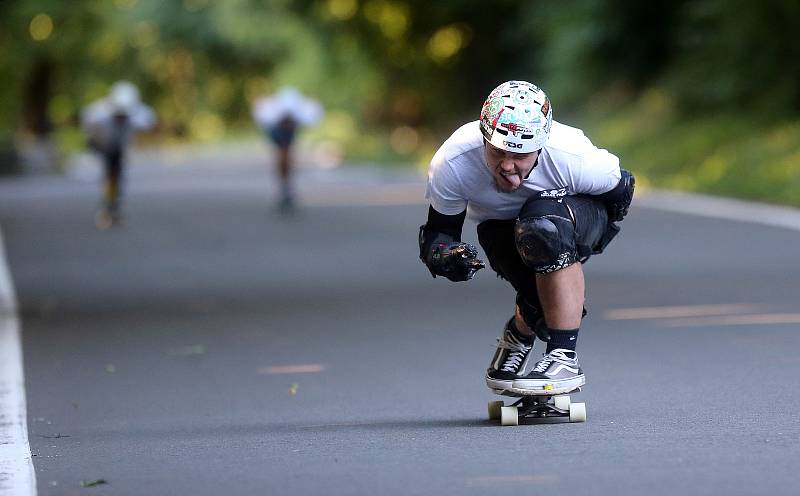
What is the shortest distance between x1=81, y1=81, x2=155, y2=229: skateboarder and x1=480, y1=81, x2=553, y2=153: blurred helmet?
1834 centimetres

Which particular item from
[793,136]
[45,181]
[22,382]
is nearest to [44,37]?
[45,181]

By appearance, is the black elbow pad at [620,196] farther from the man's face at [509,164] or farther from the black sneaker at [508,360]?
the black sneaker at [508,360]

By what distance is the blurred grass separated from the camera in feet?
83.1

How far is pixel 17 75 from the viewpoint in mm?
54656

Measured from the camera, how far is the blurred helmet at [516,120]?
6844mm

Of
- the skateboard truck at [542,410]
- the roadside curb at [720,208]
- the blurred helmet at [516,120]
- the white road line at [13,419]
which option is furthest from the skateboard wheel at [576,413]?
the roadside curb at [720,208]

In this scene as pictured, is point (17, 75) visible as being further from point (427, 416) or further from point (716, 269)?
point (427, 416)

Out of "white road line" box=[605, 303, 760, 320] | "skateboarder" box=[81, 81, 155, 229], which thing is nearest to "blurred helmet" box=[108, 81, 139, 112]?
"skateboarder" box=[81, 81, 155, 229]

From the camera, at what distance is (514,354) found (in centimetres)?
760

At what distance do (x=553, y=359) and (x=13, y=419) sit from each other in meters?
2.56

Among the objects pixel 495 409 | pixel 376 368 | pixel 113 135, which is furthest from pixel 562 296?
pixel 113 135

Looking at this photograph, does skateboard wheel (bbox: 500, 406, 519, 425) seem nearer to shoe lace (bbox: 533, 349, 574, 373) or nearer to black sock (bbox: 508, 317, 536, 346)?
shoe lace (bbox: 533, 349, 574, 373)

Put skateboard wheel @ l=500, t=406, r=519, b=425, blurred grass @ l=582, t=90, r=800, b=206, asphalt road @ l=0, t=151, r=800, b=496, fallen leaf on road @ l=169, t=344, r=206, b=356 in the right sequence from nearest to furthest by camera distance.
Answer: asphalt road @ l=0, t=151, r=800, b=496 → skateboard wheel @ l=500, t=406, r=519, b=425 → fallen leaf on road @ l=169, t=344, r=206, b=356 → blurred grass @ l=582, t=90, r=800, b=206

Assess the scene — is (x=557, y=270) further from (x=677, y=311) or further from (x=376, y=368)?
(x=677, y=311)
